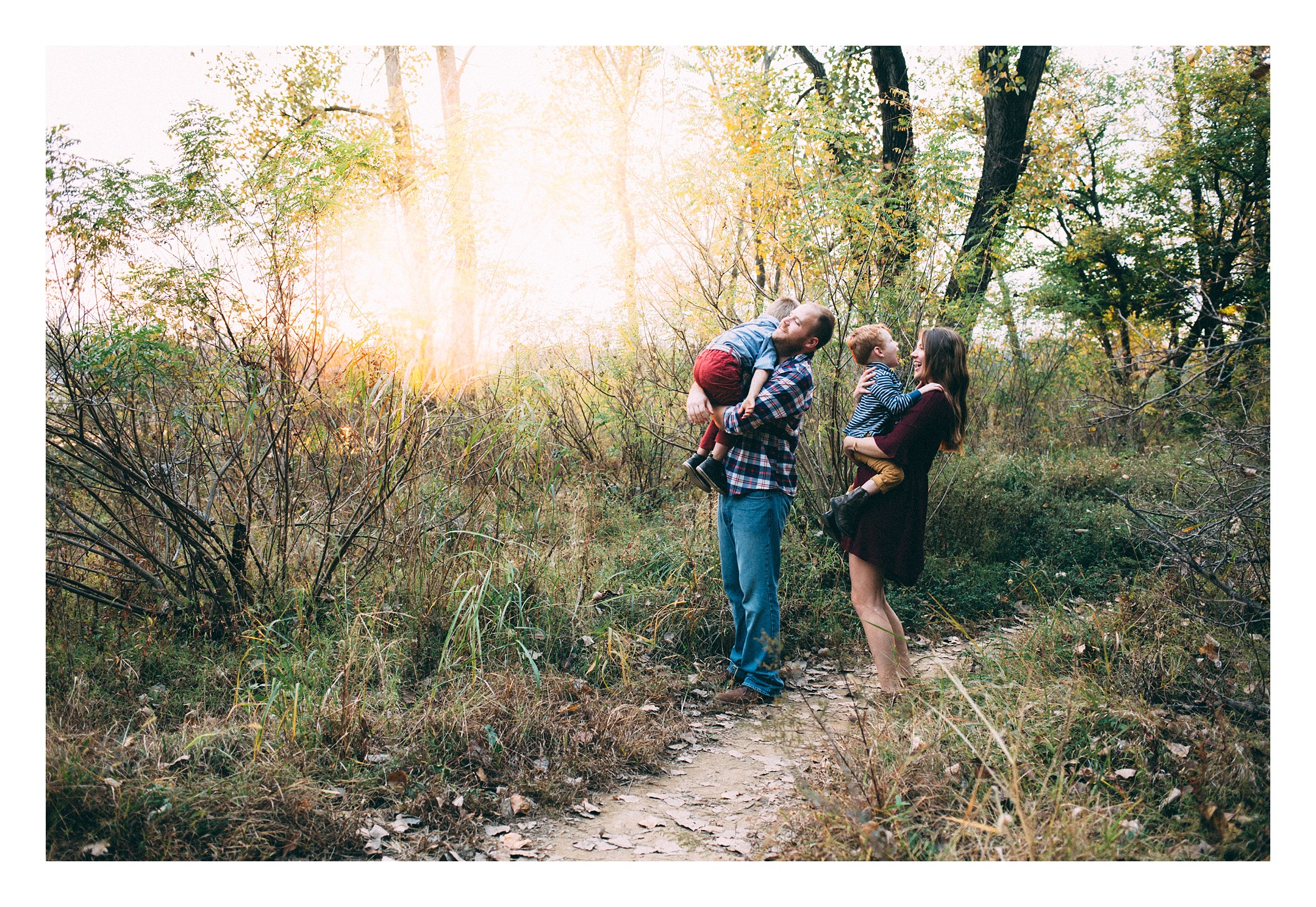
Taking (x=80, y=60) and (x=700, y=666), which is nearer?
(x=80, y=60)

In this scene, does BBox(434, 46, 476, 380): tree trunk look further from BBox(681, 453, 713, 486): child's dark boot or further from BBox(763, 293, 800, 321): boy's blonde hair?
BBox(763, 293, 800, 321): boy's blonde hair

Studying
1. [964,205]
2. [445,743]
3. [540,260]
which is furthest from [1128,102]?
[445,743]

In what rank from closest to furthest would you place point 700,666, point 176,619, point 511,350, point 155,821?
point 155,821
point 176,619
point 700,666
point 511,350

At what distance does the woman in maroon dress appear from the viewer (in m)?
3.26

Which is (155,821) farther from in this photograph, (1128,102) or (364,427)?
(1128,102)

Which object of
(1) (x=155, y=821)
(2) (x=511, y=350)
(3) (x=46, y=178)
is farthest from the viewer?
(2) (x=511, y=350)

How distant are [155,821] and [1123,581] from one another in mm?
5200

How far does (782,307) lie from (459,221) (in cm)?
286

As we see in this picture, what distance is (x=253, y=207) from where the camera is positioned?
357 cm

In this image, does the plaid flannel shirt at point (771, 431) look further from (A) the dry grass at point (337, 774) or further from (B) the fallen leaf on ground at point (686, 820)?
(B) the fallen leaf on ground at point (686, 820)

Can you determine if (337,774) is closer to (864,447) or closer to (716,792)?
(716,792)

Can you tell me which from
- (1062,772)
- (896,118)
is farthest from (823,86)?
(1062,772)

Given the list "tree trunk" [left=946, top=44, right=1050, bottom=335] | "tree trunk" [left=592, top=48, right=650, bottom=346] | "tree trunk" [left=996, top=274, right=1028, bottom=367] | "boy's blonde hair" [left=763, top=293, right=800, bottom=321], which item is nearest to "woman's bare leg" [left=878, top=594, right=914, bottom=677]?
"boy's blonde hair" [left=763, top=293, right=800, bottom=321]

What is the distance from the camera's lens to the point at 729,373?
3.42 metres
